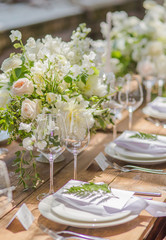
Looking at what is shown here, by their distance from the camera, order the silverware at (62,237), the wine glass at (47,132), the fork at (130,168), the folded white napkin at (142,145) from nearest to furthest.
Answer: the silverware at (62,237) < the wine glass at (47,132) < the fork at (130,168) < the folded white napkin at (142,145)

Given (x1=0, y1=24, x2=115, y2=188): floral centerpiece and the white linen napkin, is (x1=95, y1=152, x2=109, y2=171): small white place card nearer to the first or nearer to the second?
(x1=0, y1=24, x2=115, y2=188): floral centerpiece

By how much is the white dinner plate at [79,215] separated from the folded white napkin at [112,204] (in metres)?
0.01

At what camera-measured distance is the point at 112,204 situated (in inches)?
43.4

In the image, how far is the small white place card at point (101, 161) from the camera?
148cm

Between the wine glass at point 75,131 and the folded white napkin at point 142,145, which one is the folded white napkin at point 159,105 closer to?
the folded white napkin at point 142,145

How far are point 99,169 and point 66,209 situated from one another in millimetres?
409

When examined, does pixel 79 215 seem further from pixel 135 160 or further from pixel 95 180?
pixel 135 160

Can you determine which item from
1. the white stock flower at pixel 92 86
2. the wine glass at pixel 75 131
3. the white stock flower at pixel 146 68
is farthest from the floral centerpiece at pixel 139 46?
the wine glass at pixel 75 131

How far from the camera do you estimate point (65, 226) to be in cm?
107

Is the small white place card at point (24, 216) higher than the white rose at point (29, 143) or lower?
lower

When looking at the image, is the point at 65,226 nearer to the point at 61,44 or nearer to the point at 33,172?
the point at 33,172

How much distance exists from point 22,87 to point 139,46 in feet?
5.24

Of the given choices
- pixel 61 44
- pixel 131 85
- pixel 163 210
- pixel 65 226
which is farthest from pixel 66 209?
pixel 131 85

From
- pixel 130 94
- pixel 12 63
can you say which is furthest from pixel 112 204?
pixel 130 94
